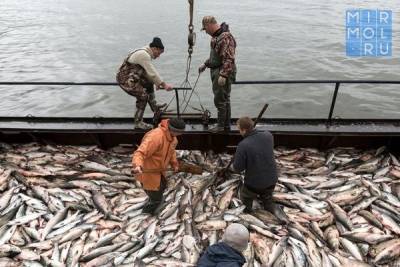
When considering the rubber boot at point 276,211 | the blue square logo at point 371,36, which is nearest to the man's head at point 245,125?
the rubber boot at point 276,211

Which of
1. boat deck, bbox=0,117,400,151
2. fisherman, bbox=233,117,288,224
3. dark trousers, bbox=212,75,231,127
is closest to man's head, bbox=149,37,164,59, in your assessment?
dark trousers, bbox=212,75,231,127

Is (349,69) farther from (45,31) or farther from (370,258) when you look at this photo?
(45,31)

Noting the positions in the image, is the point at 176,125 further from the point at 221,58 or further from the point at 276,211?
the point at 276,211

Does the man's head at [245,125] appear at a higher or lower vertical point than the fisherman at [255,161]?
higher

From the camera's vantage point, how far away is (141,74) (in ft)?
25.6

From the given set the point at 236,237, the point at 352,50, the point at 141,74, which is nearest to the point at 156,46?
the point at 141,74

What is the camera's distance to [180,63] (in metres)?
21.8

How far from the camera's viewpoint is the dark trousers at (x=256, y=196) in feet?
21.2

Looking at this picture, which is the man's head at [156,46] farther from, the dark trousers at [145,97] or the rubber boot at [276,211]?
the rubber boot at [276,211]

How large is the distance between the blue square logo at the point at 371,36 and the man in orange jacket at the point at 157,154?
1730 centimetres

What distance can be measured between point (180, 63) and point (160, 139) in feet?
53.2

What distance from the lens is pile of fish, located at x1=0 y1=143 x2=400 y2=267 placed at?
6000 millimetres

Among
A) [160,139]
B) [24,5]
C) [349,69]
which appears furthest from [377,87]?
[24,5]

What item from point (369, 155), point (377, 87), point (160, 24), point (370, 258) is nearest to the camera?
point (370, 258)
